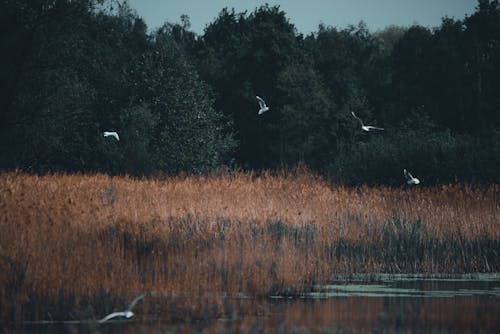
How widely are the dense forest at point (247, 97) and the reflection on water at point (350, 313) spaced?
13.9 metres

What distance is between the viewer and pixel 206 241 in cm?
1595

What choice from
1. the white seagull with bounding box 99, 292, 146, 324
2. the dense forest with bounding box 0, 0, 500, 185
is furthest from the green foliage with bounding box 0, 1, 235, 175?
the white seagull with bounding box 99, 292, 146, 324

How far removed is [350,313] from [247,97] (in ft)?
140

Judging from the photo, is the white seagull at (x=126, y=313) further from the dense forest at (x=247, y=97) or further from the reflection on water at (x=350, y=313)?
Result: the dense forest at (x=247, y=97)

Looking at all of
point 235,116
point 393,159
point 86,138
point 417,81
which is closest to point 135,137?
point 86,138

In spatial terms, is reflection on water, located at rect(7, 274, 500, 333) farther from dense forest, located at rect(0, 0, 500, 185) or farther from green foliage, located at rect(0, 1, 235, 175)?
green foliage, located at rect(0, 1, 235, 175)

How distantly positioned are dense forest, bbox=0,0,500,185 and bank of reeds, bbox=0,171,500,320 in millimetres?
7879

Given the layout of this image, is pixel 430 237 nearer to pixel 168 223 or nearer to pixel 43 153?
pixel 168 223

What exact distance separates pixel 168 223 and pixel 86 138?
22159 mm

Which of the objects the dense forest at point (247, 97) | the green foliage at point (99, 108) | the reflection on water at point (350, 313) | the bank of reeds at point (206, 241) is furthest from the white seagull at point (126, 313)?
the green foliage at point (99, 108)

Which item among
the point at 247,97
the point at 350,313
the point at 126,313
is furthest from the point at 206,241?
the point at 247,97

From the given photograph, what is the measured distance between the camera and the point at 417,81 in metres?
55.8

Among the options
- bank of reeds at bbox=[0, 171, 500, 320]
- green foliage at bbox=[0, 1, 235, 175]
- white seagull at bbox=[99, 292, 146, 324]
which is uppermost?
green foliage at bbox=[0, 1, 235, 175]

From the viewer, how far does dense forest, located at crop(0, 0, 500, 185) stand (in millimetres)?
33906
